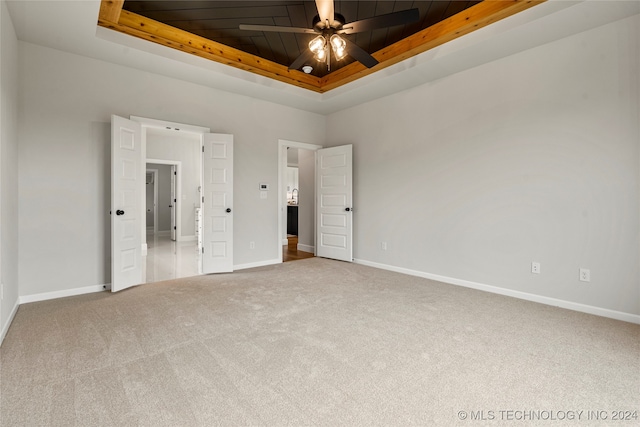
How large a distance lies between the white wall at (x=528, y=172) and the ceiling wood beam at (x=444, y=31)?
0.74 m

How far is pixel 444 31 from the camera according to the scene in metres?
3.55

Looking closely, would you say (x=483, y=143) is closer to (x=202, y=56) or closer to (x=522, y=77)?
(x=522, y=77)

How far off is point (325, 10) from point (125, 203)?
10.4ft

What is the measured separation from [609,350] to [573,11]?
2.90m

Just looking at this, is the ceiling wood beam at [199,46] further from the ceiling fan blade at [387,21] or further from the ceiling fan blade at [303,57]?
the ceiling fan blade at [387,21]

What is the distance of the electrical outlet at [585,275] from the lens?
3186 millimetres

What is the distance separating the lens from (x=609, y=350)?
236 cm

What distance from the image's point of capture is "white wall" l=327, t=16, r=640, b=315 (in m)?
3.01

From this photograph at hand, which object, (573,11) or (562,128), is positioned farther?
(562,128)

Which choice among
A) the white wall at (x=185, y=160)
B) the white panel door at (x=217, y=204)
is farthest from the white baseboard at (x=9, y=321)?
the white wall at (x=185, y=160)

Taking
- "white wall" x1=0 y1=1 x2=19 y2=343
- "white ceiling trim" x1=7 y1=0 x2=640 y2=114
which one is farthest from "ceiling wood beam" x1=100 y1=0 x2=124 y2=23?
"white wall" x1=0 y1=1 x2=19 y2=343

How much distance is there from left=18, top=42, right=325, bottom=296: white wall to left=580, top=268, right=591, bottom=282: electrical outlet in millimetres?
5155

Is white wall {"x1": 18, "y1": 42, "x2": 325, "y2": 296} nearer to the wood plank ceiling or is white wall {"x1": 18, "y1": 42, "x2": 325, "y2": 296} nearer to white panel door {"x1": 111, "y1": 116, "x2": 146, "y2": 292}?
white panel door {"x1": 111, "y1": 116, "x2": 146, "y2": 292}

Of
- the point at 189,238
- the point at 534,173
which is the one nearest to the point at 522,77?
the point at 534,173
